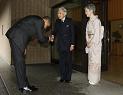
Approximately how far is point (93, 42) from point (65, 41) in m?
0.66

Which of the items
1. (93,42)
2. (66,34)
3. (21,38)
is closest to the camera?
(21,38)

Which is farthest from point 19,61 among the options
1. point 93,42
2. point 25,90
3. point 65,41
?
point 93,42

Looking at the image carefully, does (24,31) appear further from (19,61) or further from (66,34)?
(66,34)

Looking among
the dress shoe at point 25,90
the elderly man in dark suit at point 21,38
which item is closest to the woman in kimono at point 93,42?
the elderly man in dark suit at point 21,38

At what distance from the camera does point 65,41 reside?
658cm

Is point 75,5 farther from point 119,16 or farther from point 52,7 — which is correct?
point 119,16

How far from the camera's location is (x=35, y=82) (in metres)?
6.64

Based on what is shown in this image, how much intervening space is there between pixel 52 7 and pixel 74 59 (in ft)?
8.28

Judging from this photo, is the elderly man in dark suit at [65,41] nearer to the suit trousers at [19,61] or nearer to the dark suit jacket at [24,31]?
the dark suit jacket at [24,31]

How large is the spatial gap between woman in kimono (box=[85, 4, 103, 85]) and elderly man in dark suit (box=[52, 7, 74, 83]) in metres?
0.43

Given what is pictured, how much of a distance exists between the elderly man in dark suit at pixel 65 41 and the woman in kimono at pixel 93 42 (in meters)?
0.43

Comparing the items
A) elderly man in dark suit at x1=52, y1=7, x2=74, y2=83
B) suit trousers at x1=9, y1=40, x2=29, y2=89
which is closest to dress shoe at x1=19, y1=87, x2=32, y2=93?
suit trousers at x1=9, y1=40, x2=29, y2=89

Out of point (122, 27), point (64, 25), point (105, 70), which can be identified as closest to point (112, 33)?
point (122, 27)

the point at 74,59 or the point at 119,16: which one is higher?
the point at 119,16
